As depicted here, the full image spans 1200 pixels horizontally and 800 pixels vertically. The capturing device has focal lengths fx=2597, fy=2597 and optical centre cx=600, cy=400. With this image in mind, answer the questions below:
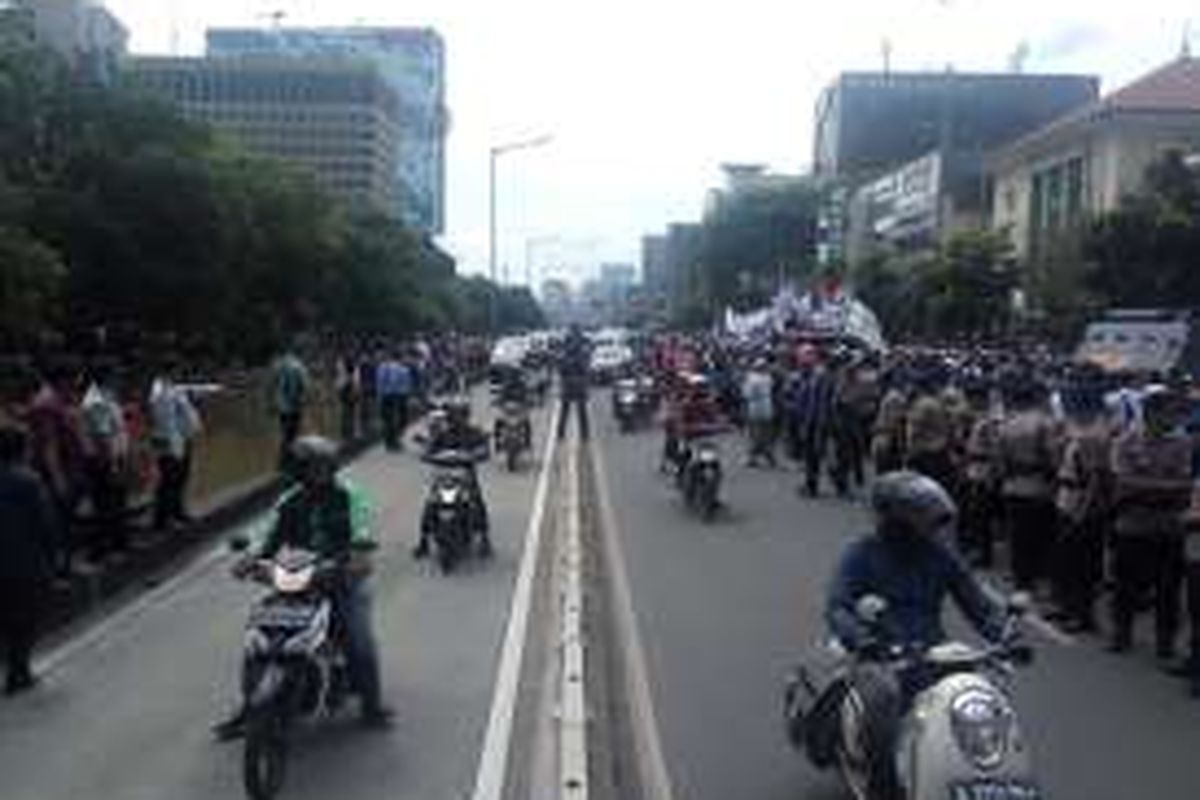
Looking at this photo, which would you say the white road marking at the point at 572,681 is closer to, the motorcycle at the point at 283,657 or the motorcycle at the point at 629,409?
the motorcycle at the point at 283,657

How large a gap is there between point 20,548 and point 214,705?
54.9 inches

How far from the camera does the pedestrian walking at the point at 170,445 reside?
23609 millimetres

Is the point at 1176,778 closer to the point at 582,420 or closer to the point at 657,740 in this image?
the point at 657,740

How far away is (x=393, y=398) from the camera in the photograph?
44531 millimetres

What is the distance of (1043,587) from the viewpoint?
66.0 feet

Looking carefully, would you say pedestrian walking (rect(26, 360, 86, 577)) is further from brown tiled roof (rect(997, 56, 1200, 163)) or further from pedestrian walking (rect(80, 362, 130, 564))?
brown tiled roof (rect(997, 56, 1200, 163))

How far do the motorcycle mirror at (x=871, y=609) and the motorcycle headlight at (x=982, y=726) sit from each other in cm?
86

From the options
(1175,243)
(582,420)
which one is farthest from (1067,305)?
(582,420)

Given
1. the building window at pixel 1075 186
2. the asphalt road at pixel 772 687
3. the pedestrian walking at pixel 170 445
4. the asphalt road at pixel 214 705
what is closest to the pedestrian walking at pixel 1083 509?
the asphalt road at pixel 772 687

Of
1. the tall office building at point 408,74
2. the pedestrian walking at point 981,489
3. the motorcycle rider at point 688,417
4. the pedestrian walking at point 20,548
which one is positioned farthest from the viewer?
the tall office building at point 408,74

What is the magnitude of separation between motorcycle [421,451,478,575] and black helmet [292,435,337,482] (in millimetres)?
9149

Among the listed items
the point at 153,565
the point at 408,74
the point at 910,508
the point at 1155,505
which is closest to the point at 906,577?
the point at 910,508

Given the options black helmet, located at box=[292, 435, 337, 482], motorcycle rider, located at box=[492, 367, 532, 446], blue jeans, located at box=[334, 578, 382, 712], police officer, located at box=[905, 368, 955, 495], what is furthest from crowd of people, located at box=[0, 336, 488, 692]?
motorcycle rider, located at box=[492, 367, 532, 446]

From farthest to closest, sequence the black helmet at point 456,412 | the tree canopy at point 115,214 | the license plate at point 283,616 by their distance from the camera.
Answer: the tree canopy at point 115,214 < the black helmet at point 456,412 < the license plate at point 283,616
